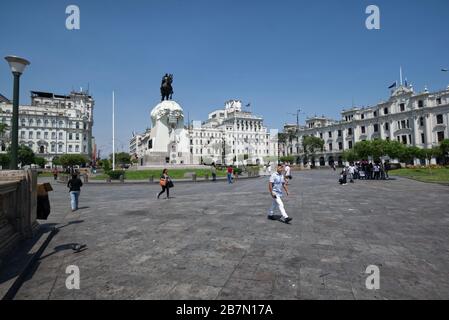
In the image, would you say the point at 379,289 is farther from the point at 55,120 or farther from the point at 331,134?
the point at 55,120

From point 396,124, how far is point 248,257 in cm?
7748

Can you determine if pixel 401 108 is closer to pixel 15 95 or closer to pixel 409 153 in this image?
pixel 409 153

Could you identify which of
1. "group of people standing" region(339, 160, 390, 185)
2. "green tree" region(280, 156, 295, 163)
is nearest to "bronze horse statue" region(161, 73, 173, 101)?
"group of people standing" region(339, 160, 390, 185)

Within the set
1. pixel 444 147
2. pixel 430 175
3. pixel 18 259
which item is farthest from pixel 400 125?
pixel 18 259

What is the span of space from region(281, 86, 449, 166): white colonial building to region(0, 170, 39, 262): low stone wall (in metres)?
74.8

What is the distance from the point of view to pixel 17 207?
20.9 ft

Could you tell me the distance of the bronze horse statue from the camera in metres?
44.3

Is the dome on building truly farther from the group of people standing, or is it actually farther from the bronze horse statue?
the group of people standing

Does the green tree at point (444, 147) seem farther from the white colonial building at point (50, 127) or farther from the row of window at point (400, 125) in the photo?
the white colonial building at point (50, 127)

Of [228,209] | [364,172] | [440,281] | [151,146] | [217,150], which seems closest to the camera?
[440,281]

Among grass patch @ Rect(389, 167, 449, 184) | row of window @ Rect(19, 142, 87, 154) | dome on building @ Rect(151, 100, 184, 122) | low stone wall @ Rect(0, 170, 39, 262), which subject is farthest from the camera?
row of window @ Rect(19, 142, 87, 154)

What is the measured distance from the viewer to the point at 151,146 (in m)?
42.4

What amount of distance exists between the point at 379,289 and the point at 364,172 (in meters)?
27.1
